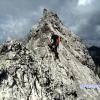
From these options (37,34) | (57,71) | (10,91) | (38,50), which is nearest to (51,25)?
(37,34)

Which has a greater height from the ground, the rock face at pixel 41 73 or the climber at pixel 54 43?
the climber at pixel 54 43

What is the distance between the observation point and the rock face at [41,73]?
44.9m

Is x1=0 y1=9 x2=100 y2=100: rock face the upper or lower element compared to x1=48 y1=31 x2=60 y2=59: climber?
lower

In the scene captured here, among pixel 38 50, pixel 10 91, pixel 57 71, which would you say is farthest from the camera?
pixel 38 50

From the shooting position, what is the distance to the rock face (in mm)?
44875

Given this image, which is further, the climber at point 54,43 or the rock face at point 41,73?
the climber at point 54,43

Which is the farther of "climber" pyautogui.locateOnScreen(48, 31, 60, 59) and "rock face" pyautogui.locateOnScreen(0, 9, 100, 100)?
"climber" pyautogui.locateOnScreen(48, 31, 60, 59)

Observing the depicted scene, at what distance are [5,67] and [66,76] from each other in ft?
37.2

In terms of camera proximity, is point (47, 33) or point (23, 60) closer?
point (23, 60)

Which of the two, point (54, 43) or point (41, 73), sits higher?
point (54, 43)

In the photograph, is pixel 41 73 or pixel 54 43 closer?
pixel 41 73

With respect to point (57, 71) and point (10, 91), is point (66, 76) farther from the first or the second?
point (10, 91)

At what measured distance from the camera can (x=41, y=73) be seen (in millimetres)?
48062

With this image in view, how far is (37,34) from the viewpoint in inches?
2425
